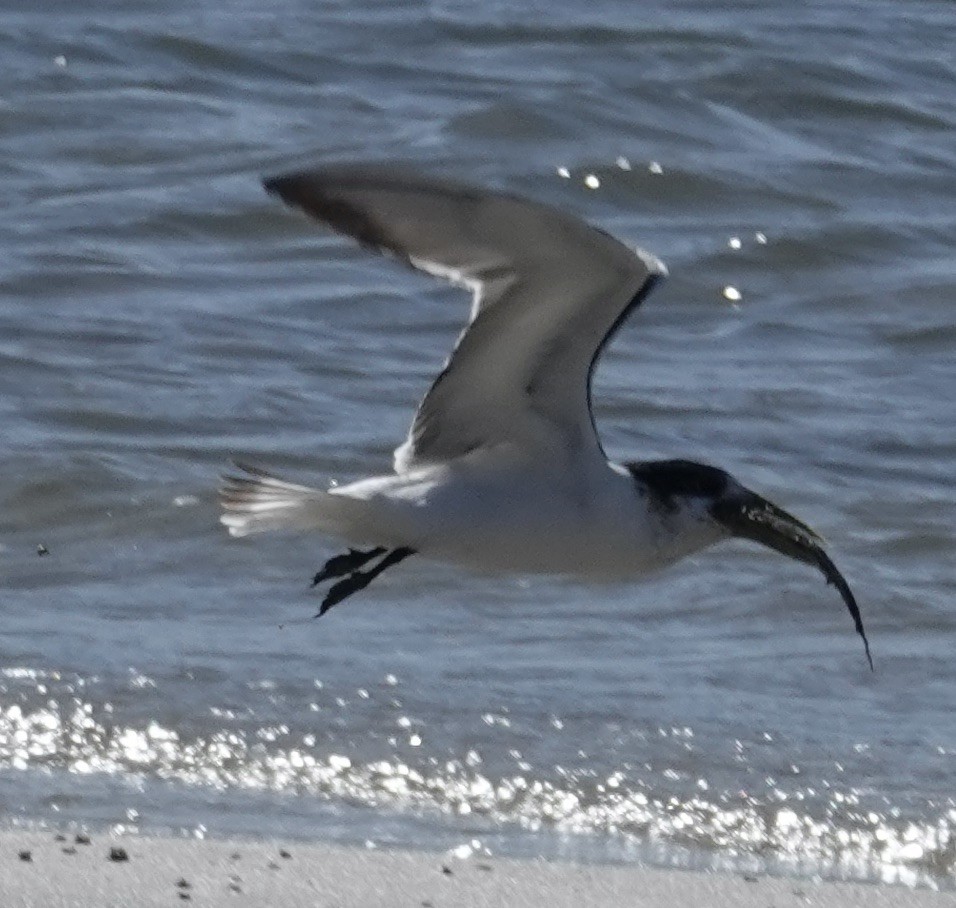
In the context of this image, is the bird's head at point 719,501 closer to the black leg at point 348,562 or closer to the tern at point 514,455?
the tern at point 514,455

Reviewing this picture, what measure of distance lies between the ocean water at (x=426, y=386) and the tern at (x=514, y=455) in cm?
62

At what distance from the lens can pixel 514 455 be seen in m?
5.92

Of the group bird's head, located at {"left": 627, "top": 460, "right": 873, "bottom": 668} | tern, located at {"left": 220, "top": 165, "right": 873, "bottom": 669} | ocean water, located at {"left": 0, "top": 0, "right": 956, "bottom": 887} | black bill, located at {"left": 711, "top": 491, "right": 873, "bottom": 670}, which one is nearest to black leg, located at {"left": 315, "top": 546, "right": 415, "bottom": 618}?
tern, located at {"left": 220, "top": 165, "right": 873, "bottom": 669}

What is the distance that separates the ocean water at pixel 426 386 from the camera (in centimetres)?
620

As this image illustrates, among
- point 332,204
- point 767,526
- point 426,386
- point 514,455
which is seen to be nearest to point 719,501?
point 767,526

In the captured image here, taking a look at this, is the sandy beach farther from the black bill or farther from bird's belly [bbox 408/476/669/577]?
the black bill

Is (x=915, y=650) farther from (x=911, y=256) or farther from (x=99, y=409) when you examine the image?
(x=911, y=256)

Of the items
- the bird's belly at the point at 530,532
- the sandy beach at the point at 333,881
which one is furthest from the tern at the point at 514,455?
the sandy beach at the point at 333,881

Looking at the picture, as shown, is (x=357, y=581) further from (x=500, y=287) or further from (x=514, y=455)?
(x=500, y=287)

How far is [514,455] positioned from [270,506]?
2.17 feet

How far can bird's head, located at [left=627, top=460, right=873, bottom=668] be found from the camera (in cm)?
609

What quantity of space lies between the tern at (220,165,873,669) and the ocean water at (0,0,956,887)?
62 centimetres

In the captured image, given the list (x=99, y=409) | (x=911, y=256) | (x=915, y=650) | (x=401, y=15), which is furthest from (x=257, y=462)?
(x=401, y=15)

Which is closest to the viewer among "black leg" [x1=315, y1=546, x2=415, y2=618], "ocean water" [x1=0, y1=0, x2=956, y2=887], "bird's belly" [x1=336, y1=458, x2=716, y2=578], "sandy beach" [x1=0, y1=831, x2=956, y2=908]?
"sandy beach" [x1=0, y1=831, x2=956, y2=908]
